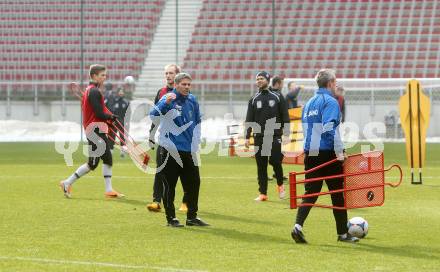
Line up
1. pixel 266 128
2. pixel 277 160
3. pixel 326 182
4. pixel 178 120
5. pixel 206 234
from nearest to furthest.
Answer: pixel 326 182
pixel 206 234
pixel 178 120
pixel 266 128
pixel 277 160

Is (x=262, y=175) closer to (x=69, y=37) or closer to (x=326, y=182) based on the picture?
(x=326, y=182)

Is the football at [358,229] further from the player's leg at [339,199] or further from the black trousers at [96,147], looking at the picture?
the black trousers at [96,147]

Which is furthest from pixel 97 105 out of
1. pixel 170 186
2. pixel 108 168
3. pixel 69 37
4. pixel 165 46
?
pixel 69 37

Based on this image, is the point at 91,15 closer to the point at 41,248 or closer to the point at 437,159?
the point at 437,159

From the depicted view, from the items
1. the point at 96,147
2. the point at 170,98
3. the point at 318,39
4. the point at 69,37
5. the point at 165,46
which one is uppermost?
the point at 69,37

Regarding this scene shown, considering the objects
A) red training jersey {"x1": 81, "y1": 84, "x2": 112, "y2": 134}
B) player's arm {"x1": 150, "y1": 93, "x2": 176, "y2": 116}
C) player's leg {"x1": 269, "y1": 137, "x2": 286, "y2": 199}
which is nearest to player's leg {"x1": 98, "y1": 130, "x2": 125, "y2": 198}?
red training jersey {"x1": 81, "y1": 84, "x2": 112, "y2": 134}

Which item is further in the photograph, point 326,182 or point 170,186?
Result: point 170,186

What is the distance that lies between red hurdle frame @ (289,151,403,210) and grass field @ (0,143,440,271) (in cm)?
40

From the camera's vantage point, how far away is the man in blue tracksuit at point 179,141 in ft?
36.2

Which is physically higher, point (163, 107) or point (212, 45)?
point (212, 45)

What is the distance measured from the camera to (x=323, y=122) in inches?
380

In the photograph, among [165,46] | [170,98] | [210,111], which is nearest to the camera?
[170,98]

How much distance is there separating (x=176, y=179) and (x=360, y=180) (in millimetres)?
2312

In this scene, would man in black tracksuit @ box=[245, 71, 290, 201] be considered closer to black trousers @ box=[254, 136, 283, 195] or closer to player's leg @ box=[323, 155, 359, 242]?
black trousers @ box=[254, 136, 283, 195]
